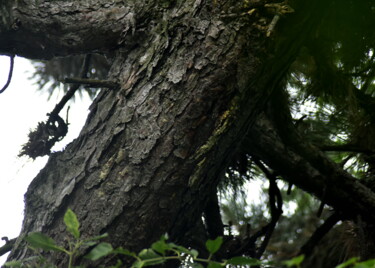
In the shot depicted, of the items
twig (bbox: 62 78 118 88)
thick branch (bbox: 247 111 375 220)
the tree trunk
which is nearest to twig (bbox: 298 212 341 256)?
thick branch (bbox: 247 111 375 220)

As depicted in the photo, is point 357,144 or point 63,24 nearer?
point 63,24

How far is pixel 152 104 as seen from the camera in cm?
102

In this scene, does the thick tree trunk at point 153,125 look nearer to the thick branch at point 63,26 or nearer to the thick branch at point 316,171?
the thick branch at point 63,26

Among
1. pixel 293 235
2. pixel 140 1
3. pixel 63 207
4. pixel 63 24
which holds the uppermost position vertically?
pixel 140 1

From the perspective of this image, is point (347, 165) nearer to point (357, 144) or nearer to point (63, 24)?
point (357, 144)

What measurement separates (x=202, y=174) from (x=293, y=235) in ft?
3.32

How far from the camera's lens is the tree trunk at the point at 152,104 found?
3.26ft

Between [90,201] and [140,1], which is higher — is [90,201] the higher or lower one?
the lower one

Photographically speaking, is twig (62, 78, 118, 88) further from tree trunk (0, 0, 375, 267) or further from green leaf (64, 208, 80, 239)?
green leaf (64, 208, 80, 239)

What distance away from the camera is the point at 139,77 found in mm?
1065

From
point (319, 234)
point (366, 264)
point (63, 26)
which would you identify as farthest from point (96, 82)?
point (319, 234)

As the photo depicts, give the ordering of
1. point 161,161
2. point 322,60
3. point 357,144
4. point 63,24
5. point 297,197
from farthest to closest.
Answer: point 297,197
point 357,144
point 322,60
point 63,24
point 161,161

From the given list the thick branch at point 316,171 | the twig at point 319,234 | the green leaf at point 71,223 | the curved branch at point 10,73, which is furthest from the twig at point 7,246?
the twig at point 319,234

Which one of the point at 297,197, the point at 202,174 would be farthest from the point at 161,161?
the point at 297,197
